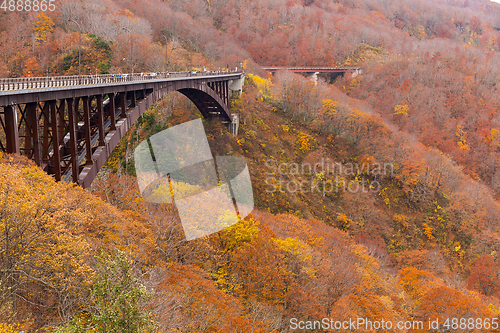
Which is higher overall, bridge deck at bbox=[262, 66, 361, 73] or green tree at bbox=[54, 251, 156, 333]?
green tree at bbox=[54, 251, 156, 333]

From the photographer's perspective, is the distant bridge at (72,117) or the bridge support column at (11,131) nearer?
the bridge support column at (11,131)

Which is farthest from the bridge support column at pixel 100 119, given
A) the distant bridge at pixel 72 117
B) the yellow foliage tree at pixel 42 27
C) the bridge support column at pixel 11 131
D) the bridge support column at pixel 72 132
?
the yellow foliage tree at pixel 42 27

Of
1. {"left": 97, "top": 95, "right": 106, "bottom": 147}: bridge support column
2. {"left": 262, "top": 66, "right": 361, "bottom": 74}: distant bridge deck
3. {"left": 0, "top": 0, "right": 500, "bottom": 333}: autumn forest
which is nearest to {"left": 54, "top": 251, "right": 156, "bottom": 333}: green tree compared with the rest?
{"left": 0, "top": 0, "right": 500, "bottom": 333}: autumn forest

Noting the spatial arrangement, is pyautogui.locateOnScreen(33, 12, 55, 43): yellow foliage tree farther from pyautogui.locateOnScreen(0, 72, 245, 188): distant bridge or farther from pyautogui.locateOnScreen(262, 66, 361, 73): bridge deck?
pyautogui.locateOnScreen(262, 66, 361, 73): bridge deck

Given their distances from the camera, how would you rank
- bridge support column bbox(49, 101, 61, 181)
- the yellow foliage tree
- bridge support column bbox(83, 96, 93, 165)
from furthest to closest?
the yellow foliage tree
bridge support column bbox(83, 96, 93, 165)
bridge support column bbox(49, 101, 61, 181)

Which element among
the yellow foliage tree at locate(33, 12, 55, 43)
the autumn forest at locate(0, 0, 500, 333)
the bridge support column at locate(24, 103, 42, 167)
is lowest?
the autumn forest at locate(0, 0, 500, 333)

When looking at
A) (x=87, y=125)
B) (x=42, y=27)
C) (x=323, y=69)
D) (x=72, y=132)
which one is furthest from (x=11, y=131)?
(x=323, y=69)

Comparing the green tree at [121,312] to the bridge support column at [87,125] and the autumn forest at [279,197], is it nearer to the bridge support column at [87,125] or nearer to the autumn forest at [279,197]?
the autumn forest at [279,197]

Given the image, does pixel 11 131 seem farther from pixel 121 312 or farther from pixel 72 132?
pixel 121 312

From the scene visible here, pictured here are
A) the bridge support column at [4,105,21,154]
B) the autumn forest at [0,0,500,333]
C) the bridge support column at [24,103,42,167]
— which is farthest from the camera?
the bridge support column at [24,103,42,167]
